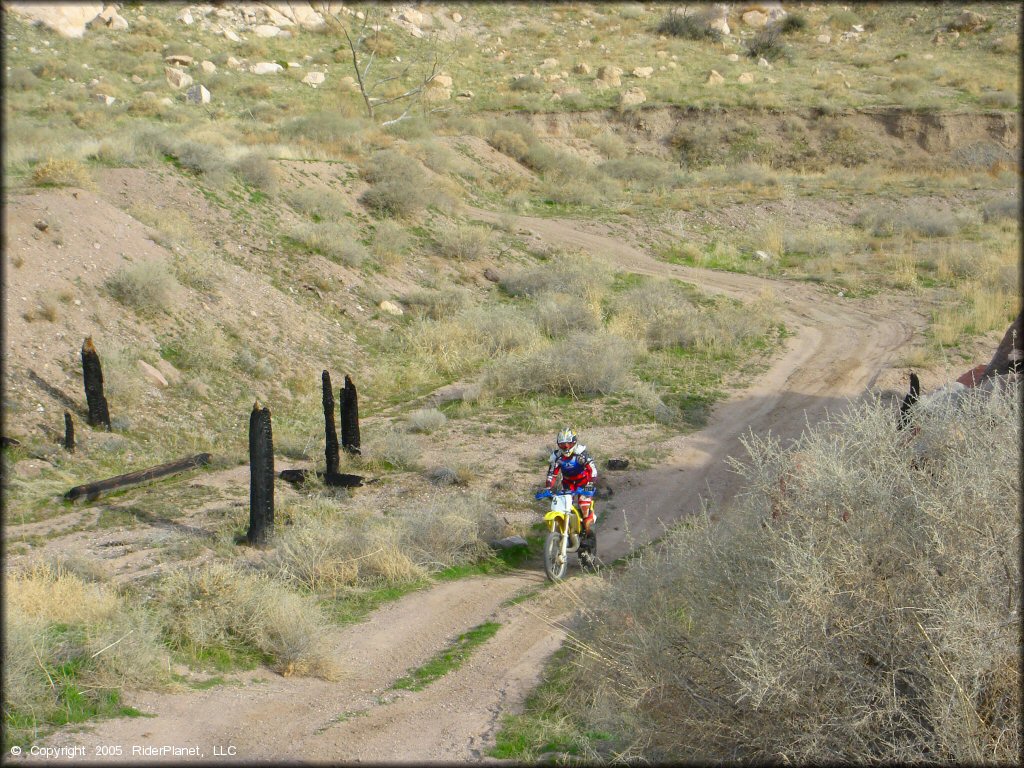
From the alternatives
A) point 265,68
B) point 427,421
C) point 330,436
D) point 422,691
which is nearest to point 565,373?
point 427,421

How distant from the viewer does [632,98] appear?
49188 millimetres

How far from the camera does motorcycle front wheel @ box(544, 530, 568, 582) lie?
33.1 ft

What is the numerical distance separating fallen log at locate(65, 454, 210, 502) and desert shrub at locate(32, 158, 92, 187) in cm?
966

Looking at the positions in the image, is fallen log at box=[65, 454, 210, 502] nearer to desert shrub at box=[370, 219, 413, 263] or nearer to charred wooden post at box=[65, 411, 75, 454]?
charred wooden post at box=[65, 411, 75, 454]

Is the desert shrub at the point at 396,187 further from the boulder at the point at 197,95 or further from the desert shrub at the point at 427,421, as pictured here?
the boulder at the point at 197,95

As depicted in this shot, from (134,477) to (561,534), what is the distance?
6817 mm

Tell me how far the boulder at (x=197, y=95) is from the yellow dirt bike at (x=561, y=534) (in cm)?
3709

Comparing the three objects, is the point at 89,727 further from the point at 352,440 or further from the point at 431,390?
the point at 431,390

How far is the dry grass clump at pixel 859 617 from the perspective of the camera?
4.43 metres

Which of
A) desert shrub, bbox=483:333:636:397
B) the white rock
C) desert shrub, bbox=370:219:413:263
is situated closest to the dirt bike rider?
desert shrub, bbox=483:333:636:397

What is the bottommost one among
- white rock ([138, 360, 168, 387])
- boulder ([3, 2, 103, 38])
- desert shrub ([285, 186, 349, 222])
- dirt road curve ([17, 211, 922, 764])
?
dirt road curve ([17, 211, 922, 764])

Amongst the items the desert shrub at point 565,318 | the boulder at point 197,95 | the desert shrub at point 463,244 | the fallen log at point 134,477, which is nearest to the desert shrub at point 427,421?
the fallen log at point 134,477

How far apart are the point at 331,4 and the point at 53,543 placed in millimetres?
57914

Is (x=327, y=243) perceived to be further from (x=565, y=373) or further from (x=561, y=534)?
(x=561, y=534)
